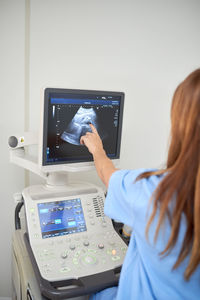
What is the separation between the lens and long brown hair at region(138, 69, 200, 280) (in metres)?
0.80

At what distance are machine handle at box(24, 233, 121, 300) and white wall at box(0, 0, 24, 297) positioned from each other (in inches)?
30.7

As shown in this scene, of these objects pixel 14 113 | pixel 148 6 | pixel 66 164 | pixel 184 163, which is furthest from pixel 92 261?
pixel 148 6

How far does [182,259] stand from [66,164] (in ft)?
2.33

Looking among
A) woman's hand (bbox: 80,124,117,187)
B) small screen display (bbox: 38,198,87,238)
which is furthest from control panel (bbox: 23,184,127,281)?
woman's hand (bbox: 80,124,117,187)

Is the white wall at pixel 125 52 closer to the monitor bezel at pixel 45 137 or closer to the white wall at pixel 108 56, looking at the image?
the white wall at pixel 108 56

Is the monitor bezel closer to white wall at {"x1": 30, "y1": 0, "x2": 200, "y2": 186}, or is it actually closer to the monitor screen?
the monitor screen

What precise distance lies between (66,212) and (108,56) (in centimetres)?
101

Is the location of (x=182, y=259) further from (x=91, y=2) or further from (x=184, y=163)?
(x=91, y=2)

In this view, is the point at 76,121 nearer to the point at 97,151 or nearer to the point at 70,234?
the point at 97,151

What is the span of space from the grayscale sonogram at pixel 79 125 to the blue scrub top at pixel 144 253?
0.40m

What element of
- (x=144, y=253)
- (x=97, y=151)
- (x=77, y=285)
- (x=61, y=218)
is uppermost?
(x=97, y=151)

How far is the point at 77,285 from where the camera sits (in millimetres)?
1152

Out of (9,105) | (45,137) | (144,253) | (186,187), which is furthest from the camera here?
(9,105)

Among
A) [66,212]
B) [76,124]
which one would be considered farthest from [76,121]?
[66,212]
